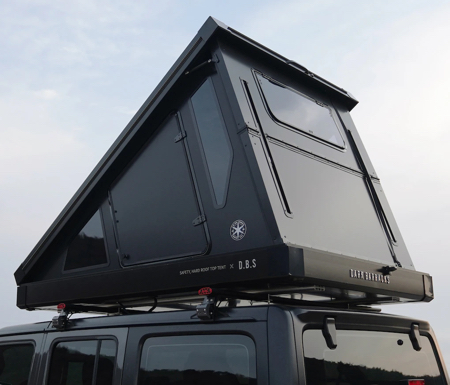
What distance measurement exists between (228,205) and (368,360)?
1.23m

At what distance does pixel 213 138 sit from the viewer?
381 cm

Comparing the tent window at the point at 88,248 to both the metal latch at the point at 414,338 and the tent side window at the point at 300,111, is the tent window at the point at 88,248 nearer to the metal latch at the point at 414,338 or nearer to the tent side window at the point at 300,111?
the tent side window at the point at 300,111

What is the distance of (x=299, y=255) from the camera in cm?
305

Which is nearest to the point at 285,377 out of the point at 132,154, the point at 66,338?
the point at 66,338

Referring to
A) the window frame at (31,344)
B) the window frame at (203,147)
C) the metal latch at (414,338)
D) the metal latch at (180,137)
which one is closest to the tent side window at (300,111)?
the window frame at (203,147)

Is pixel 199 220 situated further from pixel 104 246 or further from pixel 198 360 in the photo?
pixel 104 246

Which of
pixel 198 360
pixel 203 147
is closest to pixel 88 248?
pixel 203 147

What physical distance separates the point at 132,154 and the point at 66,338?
145 cm

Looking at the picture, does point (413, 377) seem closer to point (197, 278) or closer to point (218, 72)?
point (197, 278)

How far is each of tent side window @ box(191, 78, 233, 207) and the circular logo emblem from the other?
19 centimetres

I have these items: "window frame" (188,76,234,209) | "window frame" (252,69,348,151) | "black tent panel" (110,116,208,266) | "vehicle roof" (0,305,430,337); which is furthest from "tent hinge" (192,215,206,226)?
"window frame" (252,69,348,151)

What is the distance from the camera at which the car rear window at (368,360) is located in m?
2.91

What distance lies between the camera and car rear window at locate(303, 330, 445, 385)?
2908 millimetres

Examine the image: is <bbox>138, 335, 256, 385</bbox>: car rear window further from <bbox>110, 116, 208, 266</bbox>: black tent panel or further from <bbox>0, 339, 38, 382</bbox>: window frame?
<bbox>0, 339, 38, 382</bbox>: window frame
